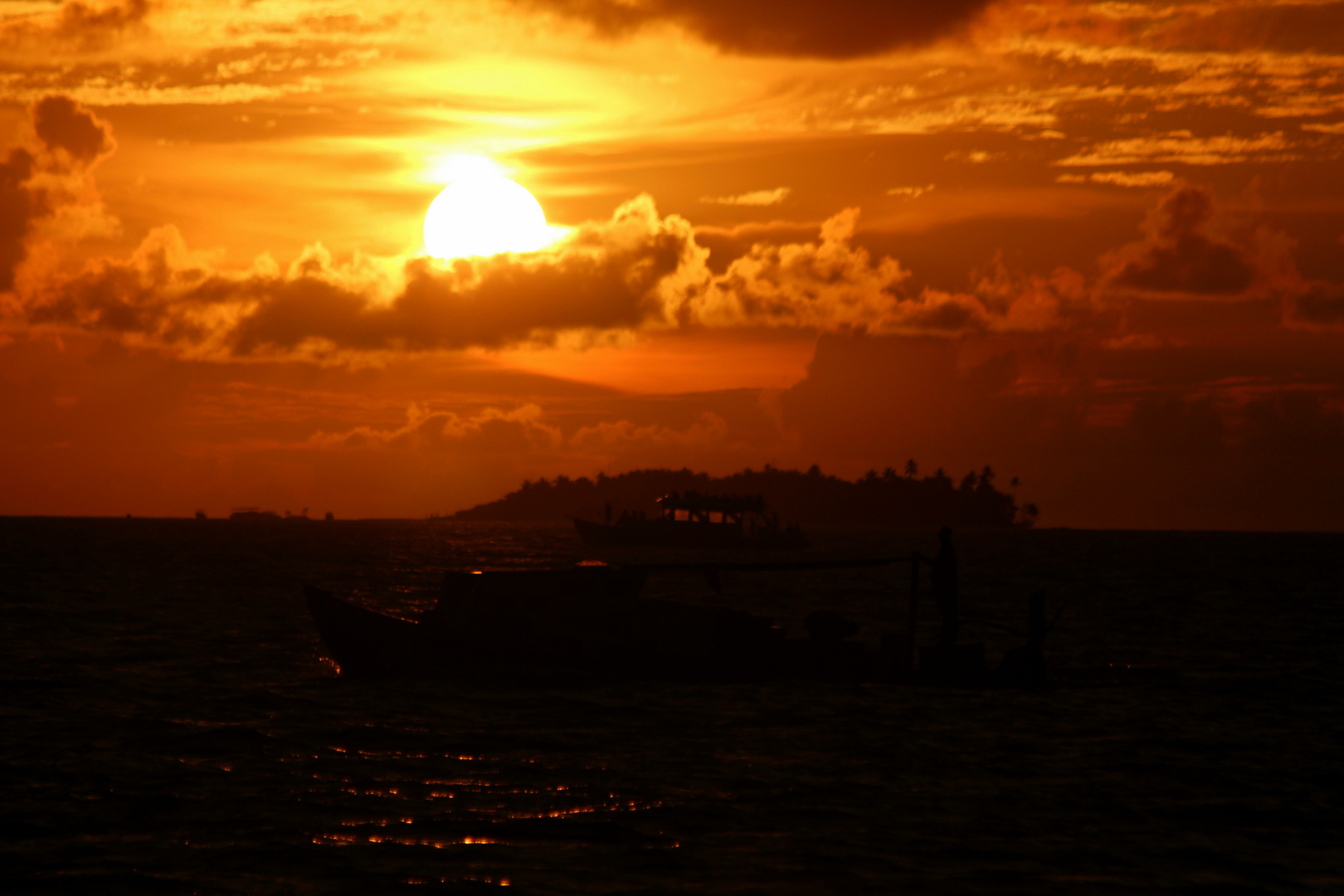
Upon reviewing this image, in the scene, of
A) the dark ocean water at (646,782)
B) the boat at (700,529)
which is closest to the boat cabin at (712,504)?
the boat at (700,529)

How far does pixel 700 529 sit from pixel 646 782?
106580 mm

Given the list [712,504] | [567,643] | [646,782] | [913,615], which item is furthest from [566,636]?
[712,504]

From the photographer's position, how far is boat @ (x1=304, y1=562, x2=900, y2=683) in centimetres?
2594

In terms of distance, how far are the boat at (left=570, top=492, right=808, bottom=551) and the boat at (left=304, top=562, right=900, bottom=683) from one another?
78139 millimetres

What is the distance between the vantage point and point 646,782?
1778cm

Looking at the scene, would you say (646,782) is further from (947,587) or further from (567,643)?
(947,587)

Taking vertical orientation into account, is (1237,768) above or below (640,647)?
below

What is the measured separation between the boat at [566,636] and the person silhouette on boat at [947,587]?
3.09 meters

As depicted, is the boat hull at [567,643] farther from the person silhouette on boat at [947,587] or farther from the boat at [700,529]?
the boat at [700,529]

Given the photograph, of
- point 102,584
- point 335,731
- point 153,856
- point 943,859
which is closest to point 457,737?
point 335,731

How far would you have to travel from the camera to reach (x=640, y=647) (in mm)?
26078

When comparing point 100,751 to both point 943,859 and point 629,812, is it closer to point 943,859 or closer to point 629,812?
point 629,812

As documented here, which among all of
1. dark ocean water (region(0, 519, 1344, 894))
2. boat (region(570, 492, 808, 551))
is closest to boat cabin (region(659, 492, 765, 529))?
boat (region(570, 492, 808, 551))

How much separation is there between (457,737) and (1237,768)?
13.2 m
